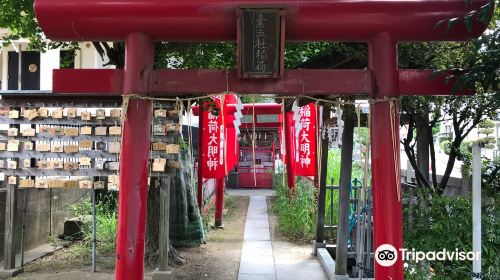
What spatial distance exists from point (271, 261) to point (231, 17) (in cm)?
564

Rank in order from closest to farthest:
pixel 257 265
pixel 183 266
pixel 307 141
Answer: pixel 183 266 < pixel 257 265 < pixel 307 141

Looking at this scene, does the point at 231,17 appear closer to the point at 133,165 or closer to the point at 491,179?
the point at 133,165

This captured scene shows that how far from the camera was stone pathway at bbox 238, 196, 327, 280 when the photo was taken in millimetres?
7355

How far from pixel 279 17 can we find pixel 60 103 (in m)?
4.58

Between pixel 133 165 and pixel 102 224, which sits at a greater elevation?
pixel 133 165

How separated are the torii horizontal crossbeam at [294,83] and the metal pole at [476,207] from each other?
645mm

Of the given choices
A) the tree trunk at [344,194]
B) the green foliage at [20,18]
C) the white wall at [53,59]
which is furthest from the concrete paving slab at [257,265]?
the white wall at [53,59]

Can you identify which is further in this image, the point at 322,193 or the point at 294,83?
the point at 322,193

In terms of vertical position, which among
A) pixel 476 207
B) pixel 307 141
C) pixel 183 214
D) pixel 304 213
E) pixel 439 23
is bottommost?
pixel 304 213

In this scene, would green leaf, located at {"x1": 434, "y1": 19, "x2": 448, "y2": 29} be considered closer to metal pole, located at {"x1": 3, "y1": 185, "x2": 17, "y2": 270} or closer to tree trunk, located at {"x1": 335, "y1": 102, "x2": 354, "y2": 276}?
tree trunk, located at {"x1": 335, "y1": 102, "x2": 354, "y2": 276}

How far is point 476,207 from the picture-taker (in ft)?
12.6

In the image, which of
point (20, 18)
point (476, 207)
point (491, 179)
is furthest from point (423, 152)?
point (20, 18)

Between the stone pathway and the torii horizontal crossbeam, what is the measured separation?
4.24 meters

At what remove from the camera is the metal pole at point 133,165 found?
3939 mm
